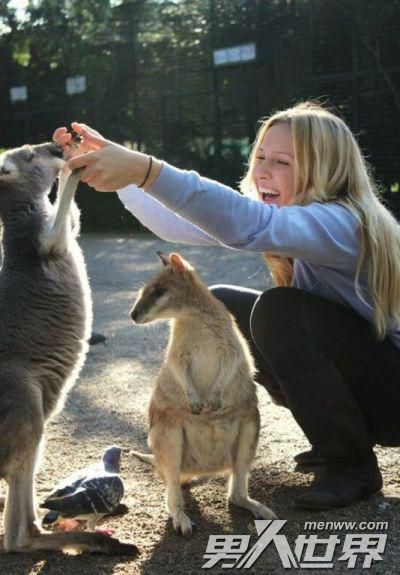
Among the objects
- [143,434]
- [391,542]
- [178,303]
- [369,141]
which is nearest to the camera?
[391,542]

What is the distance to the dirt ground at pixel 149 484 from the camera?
204 centimetres

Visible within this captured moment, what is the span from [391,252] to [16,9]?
1054 centimetres

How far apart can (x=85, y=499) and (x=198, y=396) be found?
1.56 feet

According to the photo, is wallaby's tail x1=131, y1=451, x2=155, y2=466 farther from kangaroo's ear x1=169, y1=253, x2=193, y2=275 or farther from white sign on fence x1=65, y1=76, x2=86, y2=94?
white sign on fence x1=65, y1=76, x2=86, y2=94

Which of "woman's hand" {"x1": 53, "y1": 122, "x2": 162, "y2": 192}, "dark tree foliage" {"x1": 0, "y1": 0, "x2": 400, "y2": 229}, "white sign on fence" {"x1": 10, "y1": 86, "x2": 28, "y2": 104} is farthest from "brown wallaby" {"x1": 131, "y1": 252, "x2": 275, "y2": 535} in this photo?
"white sign on fence" {"x1": 10, "y1": 86, "x2": 28, "y2": 104}

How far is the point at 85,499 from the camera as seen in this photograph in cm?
214

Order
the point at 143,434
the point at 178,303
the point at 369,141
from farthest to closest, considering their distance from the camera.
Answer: the point at 369,141 < the point at 143,434 < the point at 178,303

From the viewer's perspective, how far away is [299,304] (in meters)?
2.41

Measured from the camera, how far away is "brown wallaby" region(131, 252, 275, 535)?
2361 millimetres

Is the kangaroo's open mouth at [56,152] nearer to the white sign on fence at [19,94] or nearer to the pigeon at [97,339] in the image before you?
the pigeon at [97,339]

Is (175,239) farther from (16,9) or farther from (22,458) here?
(16,9)

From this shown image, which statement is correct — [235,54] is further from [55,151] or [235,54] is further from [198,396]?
[198,396]

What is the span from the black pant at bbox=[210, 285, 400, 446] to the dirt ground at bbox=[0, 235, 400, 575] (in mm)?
321

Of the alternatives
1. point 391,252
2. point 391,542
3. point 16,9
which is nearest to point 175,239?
point 391,252
